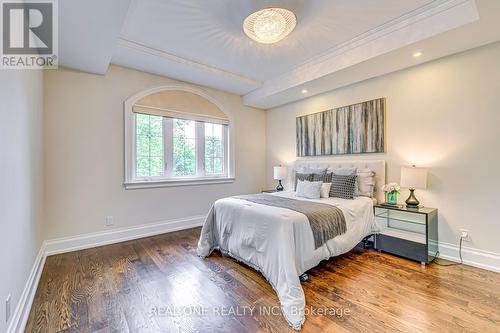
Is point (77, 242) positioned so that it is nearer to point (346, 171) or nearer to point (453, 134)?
point (346, 171)

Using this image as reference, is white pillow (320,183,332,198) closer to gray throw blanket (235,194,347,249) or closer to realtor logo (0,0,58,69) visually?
gray throw blanket (235,194,347,249)

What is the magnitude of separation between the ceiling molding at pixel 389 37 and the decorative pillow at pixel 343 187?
151cm

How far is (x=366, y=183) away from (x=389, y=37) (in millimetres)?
1845

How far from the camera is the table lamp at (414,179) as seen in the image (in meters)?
2.62

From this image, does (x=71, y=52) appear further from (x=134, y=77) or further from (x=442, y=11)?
(x=442, y=11)

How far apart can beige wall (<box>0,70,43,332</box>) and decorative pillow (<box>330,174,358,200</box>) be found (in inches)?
130

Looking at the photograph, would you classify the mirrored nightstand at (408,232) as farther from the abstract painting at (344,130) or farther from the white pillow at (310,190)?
the abstract painting at (344,130)

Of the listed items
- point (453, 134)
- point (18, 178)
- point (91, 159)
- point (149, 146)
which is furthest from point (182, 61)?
point (453, 134)

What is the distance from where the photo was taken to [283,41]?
109 inches

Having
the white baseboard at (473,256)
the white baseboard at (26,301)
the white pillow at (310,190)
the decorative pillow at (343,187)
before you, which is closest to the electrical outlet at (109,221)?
the white baseboard at (26,301)

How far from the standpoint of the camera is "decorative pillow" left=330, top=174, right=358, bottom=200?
3.07 m

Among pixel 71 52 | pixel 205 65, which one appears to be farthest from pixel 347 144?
pixel 71 52

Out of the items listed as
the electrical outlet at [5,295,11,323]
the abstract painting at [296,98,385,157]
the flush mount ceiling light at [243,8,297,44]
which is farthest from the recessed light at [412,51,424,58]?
the electrical outlet at [5,295,11,323]

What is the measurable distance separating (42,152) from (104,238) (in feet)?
4.50
